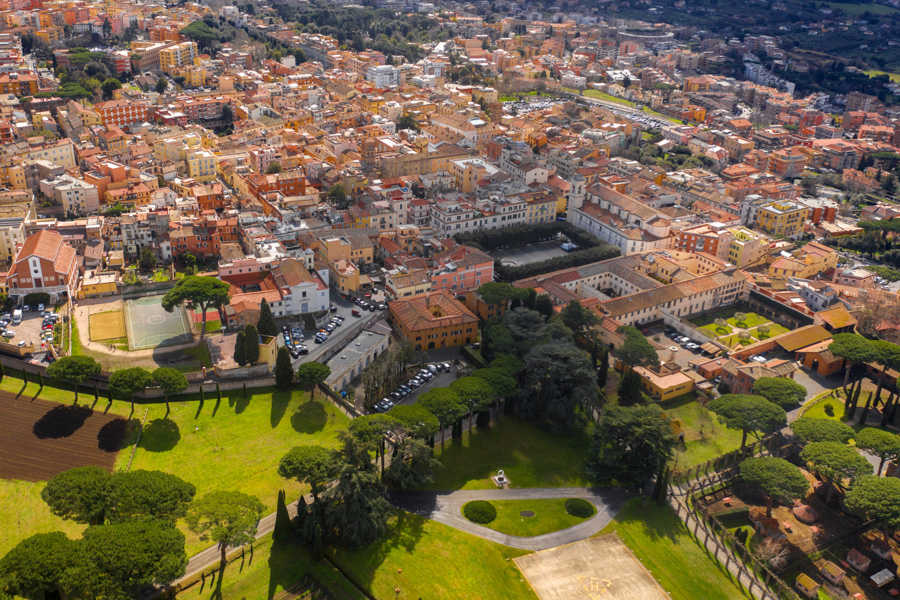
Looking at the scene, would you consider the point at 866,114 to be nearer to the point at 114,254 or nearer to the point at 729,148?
the point at 729,148

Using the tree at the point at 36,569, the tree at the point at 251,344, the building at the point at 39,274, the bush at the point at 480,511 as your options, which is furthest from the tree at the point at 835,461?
the building at the point at 39,274

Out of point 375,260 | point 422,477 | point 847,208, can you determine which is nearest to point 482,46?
point 847,208

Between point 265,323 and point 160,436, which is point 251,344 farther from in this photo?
point 160,436

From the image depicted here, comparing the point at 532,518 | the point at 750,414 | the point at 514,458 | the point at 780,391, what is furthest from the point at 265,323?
the point at 780,391

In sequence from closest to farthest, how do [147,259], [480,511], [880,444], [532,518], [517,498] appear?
[480,511] → [532,518] → [517,498] → [880,444] → [147,259]

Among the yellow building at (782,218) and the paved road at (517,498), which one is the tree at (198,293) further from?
the yellow building at (782,218)

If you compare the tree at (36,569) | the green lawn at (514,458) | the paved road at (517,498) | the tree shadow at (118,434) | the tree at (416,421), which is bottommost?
the paved road at (517,498)

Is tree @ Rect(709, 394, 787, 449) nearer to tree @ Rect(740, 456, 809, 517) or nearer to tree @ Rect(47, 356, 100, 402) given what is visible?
tree @ Rect(740, 456, 809, 517)
